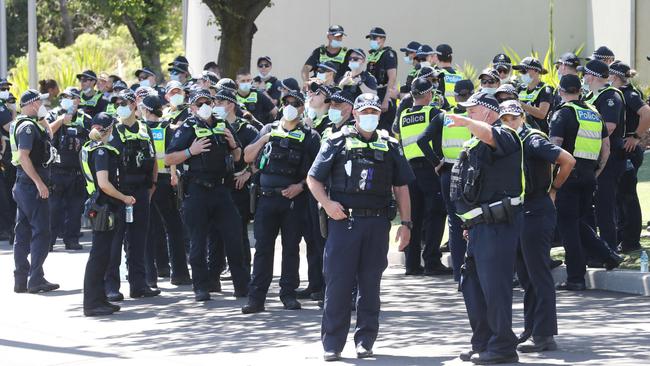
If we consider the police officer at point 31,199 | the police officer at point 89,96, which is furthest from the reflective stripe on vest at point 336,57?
the police officer at point 31,199

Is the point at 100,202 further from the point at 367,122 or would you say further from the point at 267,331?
the point at 367,122

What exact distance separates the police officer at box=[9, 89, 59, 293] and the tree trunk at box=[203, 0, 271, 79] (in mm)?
7590

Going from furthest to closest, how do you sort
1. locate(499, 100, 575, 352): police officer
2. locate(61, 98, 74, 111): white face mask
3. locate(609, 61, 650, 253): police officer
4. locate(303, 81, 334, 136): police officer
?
1. locate(61, 98, 74, 111): white face mask
2. locate(609, 61, 650, 253): police officer
3. locate(303, 81, 334, 136): police officer
4. locate(499, 100, 575, 352): police officer

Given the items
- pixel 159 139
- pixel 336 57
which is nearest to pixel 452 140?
pixel 159 139

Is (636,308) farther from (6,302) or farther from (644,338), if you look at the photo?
(6,302)

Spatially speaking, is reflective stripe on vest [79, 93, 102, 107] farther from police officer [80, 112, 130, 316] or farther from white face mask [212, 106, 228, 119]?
police officer [80, 112, 130, 316]

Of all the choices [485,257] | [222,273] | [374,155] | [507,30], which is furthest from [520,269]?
[507,30]

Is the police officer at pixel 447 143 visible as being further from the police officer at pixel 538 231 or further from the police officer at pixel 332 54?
the police officer at pixel 332 54

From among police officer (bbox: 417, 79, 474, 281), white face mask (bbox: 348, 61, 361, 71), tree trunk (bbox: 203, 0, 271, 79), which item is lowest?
police officer (bbox: 417, 79, 474, 281)

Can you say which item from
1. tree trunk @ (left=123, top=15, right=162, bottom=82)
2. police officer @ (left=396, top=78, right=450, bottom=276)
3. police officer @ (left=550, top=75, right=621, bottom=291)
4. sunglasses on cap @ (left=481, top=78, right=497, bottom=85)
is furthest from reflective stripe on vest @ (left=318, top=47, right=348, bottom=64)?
tree trunk @ (left=123, top=15, right=162, bottom=82)

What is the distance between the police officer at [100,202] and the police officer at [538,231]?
4.39m

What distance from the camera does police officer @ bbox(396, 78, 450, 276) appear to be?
44.3 feet

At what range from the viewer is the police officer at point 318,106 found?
39.8ft

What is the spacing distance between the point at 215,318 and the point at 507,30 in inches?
780
